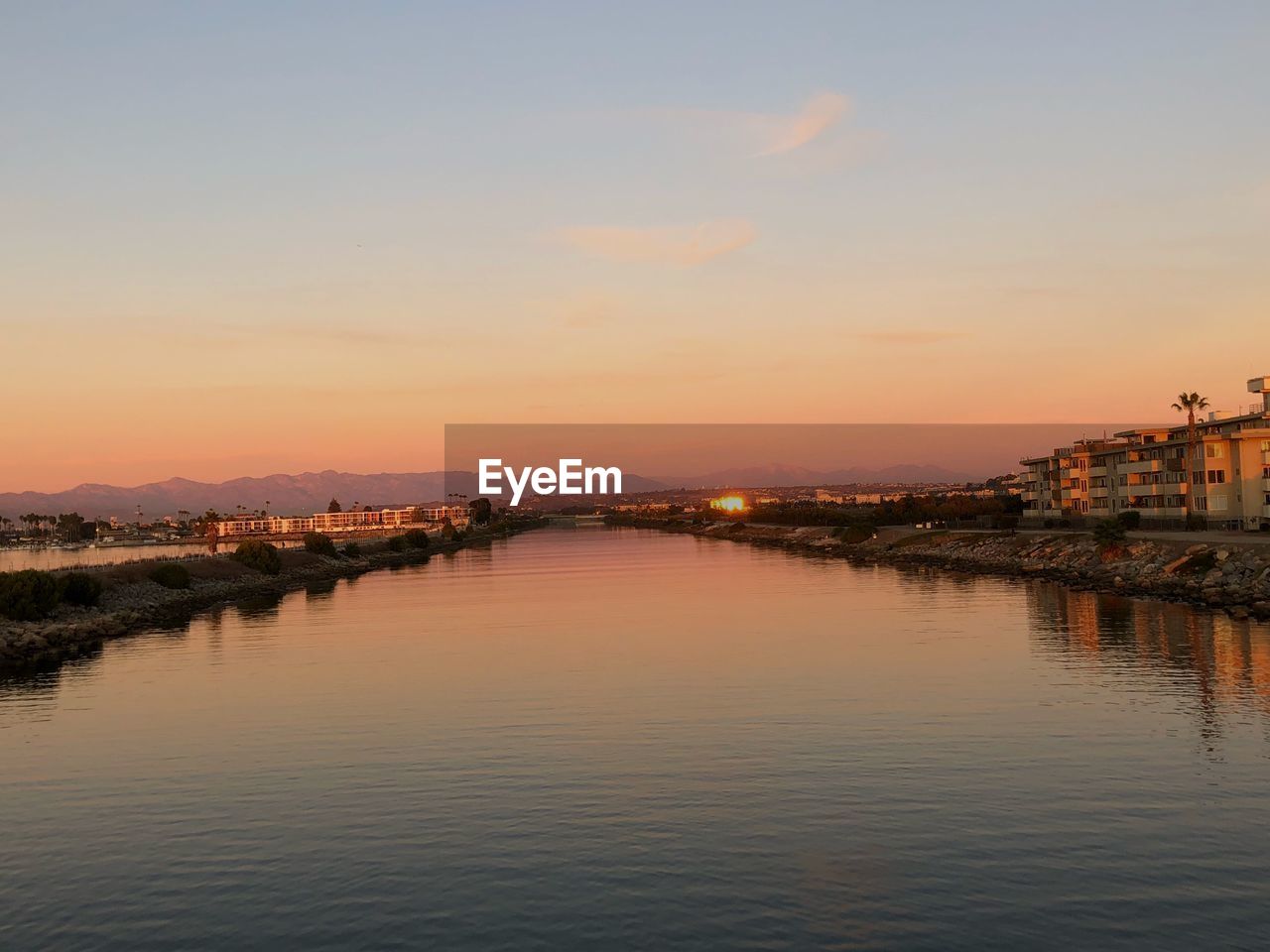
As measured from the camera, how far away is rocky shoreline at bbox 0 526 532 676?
5691cm

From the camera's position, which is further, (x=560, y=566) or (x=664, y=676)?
(x=560, y=566)

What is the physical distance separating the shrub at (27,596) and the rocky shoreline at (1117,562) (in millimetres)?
68053

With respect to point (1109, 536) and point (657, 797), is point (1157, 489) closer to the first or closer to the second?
point (1109, 536)

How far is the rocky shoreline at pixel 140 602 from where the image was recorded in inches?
2240

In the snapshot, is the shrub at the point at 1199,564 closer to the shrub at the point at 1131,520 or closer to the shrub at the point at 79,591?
the shrub at the point at 1131,520

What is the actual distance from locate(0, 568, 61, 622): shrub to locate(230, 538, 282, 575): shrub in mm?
50437

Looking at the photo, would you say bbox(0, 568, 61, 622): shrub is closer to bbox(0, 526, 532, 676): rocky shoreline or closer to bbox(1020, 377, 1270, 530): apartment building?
bbox(0, 526, 532, 676): rocky shoreline

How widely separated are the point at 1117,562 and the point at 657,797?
66.3m

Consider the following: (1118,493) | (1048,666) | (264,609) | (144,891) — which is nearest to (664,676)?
(1048,666)

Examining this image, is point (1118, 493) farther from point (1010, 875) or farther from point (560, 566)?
point (1010, 875)

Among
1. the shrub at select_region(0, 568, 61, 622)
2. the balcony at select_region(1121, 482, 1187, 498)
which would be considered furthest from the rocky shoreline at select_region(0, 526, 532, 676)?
the balcony at select_region(1121, 482, 1187, 498)

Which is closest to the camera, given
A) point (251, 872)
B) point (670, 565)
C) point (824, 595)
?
point (251, 872)

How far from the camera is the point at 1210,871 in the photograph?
18.8 meters

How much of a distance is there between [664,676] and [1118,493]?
8481 centimetres
